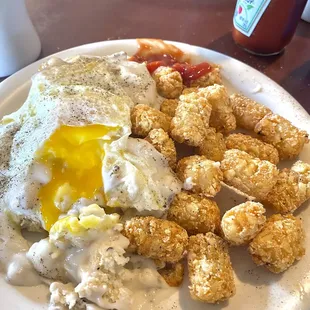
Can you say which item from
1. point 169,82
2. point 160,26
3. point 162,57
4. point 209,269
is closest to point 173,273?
point 209,269

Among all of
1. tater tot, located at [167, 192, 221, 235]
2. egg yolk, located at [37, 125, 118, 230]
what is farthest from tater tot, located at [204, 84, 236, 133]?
egg yolk, located at [37, 125, 118, 230]

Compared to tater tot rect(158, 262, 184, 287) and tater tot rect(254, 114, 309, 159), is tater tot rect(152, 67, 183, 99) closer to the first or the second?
tater tot rect(254, 114, 309, 159)

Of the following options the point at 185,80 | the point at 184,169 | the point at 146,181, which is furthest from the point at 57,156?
the point at 185,80

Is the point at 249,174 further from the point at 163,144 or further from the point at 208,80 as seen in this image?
the point at 208,80

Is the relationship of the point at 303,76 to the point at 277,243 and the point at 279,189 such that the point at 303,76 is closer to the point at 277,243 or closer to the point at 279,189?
the point at 279,189

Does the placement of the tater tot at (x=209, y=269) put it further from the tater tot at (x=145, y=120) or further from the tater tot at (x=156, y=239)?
the tater tot at (x=145, y=120)

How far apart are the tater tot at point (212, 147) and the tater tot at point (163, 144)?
0.37 feet

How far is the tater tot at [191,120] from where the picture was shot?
1442 millimetres

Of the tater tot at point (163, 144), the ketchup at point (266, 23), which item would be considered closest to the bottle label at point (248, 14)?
the ketchup at point (266, 23)

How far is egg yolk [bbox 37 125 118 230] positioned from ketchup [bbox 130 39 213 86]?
0.57 metres

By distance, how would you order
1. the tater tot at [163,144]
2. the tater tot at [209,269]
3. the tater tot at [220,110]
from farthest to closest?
the tater tot at [220,110] < the tater tot at [163,144] < the tater tot at [209,269]

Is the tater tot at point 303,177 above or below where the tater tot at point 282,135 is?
below

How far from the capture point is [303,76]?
207 centimetres

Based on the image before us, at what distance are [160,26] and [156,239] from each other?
143 cm
